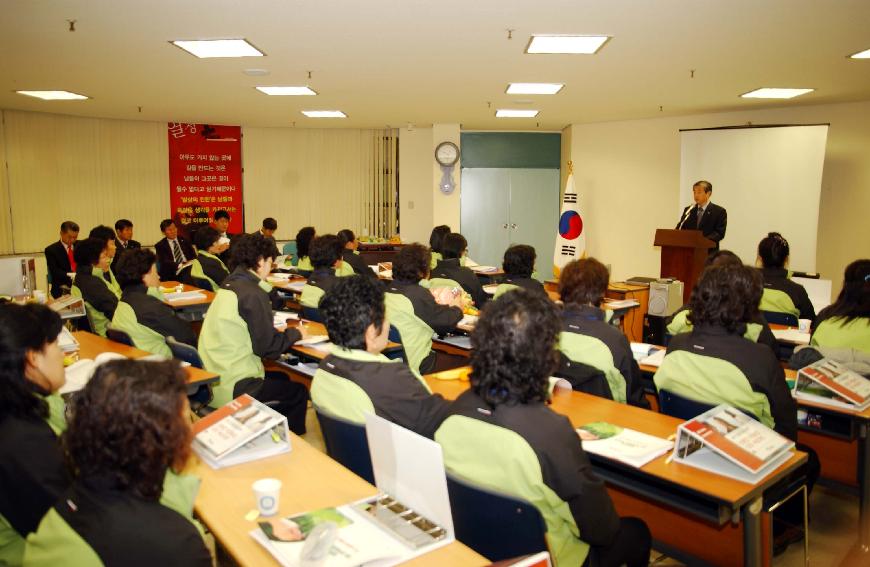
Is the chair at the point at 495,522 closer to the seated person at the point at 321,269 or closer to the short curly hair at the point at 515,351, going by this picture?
the short curly hair at the point at 515,351

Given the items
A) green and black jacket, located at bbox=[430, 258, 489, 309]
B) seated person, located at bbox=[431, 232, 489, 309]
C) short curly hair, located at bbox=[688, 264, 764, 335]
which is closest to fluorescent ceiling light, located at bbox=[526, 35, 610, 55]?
seated person, located at bbox=[431, 232, 489, 309]

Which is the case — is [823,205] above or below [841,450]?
above

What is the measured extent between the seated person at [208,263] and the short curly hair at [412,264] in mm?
3217

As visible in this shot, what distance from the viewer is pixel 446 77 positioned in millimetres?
6930

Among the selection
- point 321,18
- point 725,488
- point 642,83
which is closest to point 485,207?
point 642,83

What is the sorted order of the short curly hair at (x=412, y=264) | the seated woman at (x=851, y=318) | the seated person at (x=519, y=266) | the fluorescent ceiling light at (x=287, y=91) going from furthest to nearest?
the fluorescent ceiling light at (x=287, y=91), the seated person at (x=519, y=266), the short curly hair at (x=412, y=264), the seated woman at (x=851, y=318)

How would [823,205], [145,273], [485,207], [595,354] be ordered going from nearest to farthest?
[595,354] → [145,273] → [823,205] → [485,207]

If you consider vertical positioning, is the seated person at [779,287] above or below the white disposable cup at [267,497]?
above

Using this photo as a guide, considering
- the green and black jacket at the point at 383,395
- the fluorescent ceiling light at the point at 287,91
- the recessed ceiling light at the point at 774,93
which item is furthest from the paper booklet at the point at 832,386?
the fluorescent ceiling light at the point at 287,91

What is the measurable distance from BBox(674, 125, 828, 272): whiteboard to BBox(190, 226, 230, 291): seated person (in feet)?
21.0

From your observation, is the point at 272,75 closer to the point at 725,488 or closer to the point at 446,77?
the point at 446,77

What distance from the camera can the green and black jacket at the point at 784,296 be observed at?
188 inches

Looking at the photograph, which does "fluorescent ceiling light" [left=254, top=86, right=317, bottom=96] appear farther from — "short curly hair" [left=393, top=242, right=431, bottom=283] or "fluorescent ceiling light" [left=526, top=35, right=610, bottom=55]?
"short curly hair" [left=393, top=242, right=431, bottom=283]

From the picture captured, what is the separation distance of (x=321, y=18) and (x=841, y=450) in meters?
4.27
